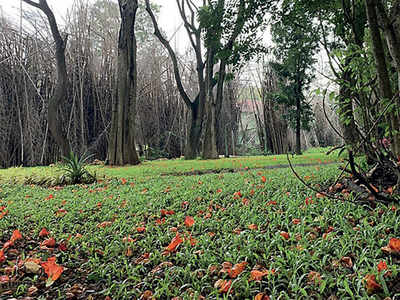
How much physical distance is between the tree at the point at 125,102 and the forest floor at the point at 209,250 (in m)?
3.90

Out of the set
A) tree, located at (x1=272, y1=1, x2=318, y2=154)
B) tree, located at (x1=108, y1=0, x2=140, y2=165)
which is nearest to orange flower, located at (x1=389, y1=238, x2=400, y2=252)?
tree, located at (x1=108, y1=0, x2=140, y2=165)

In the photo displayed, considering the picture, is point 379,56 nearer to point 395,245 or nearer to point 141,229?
point 395,245

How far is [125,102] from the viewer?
601 centimetres

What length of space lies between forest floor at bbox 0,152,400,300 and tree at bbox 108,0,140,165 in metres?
3.90

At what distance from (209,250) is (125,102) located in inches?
205

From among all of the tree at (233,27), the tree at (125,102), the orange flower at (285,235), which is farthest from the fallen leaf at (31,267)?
the tree at (233,27)

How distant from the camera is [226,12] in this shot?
5.51 meters

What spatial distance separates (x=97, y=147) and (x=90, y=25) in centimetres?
304

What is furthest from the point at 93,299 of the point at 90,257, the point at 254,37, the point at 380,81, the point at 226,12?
the point at 254,37

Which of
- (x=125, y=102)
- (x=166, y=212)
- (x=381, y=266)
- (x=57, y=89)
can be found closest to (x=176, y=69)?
(x=125, y=102)

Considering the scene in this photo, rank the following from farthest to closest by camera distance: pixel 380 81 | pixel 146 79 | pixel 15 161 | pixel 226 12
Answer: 1. pixel 146 79
2. pixel 15 161
3. pixel 226 12
4. pixel 380 81

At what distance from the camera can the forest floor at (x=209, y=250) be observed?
942 millimetres

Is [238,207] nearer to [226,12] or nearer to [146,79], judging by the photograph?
[226,12]

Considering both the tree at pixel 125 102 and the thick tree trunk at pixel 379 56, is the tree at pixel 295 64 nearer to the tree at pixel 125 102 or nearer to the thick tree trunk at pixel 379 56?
the tree at pixel 125 102
